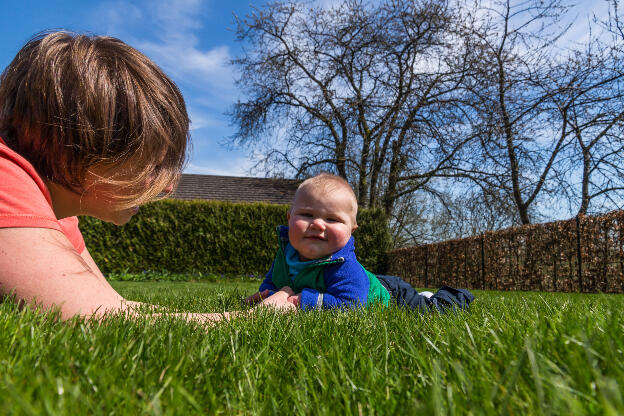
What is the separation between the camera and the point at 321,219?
3168 mm

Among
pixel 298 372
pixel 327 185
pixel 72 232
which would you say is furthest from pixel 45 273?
pixel 327 185

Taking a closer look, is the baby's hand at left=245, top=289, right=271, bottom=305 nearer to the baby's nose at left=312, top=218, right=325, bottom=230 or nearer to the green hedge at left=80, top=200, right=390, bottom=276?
the baby's nose at left=312, top=218, right=325, bottom=230

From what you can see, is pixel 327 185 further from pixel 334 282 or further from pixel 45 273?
pixel 45 273

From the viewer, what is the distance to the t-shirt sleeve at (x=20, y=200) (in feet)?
4.90

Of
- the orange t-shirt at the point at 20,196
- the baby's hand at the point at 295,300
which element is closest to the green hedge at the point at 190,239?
the baby's hand at the point at 295,300

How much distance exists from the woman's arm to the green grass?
0.09 meters

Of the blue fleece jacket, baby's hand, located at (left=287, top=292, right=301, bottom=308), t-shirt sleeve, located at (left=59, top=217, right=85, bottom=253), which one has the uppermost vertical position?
t-shirt sleeve, located at (left=59, top=217, right=85, bottom=253)

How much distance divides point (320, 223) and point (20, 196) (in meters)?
1.96

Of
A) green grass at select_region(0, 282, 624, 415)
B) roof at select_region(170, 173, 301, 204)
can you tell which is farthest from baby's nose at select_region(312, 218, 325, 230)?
roof at select_region(170, 173, 301, 204)

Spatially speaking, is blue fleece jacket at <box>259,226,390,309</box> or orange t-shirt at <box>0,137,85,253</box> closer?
orange t-shirt at <box>0,137,85,253</box>

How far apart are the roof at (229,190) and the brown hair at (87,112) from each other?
2028 centimetres

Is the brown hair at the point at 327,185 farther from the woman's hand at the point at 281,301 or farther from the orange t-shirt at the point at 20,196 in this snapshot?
the orange t-shirt at the point at 20,196

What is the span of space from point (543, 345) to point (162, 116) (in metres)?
1.94

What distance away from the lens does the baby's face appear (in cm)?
311
